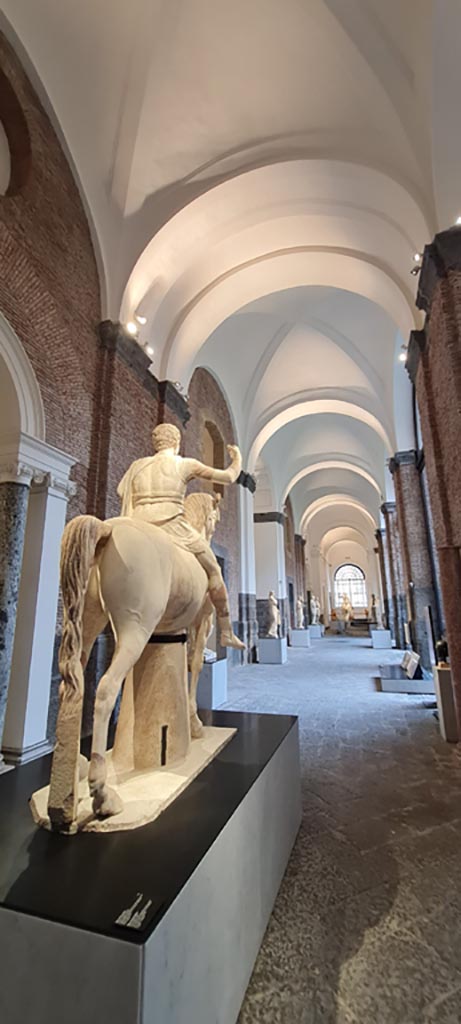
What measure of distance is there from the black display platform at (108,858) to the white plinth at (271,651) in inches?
373

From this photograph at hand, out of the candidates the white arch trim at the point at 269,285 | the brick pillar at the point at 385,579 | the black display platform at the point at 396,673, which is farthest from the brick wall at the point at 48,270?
the brick pillar at the point at 385,579

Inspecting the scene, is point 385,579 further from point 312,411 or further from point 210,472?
point 210,472

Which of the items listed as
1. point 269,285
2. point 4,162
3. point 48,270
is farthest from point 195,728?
point 269,285

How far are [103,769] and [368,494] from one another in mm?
23736

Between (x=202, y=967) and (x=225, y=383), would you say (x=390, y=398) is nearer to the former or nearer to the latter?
(x=225, y=383)

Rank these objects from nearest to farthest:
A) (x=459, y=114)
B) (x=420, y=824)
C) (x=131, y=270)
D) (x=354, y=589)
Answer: (x=420, y=824) < (x=459, y=114) < (x=131, y=270) < (x=354, y=589)

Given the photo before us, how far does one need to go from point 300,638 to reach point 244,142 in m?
15.2

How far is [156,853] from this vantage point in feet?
4.66

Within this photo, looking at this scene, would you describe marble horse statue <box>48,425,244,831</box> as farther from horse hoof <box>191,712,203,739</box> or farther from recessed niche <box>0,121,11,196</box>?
recessed niche <box>0,121,11,196</box>

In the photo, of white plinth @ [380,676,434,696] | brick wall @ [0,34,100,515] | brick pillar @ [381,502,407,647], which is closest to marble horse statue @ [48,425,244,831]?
brick wall @ [0,34,100,515]

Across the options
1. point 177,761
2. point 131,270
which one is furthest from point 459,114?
point 177,761

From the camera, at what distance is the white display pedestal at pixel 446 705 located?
4.48 metres

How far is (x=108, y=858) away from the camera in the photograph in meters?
1.40

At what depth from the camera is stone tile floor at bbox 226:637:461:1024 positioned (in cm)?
154
